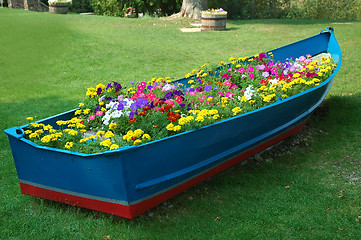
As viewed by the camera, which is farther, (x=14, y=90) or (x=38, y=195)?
(x=14, y=90)

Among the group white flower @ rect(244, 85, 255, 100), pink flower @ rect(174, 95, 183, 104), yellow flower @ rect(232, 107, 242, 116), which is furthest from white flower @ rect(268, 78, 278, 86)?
pink flower @ rect(174, 95, 183, 104)

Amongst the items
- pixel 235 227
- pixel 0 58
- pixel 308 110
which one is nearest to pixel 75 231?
pixel 235 227

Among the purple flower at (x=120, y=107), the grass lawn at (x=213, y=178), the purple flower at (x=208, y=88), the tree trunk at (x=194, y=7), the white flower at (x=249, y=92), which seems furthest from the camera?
the tree trunk at (x=194, y=7)

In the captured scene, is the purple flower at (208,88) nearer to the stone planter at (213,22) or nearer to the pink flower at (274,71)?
the pink flower at (274,71)

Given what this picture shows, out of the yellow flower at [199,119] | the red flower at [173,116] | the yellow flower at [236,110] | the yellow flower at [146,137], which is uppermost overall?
the yellow flower at [199,119]

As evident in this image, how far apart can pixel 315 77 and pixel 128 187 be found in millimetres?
3211

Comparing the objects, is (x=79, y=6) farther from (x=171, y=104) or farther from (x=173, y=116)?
(x=173, y=116)

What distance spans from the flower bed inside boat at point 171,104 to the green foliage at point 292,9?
423 inches

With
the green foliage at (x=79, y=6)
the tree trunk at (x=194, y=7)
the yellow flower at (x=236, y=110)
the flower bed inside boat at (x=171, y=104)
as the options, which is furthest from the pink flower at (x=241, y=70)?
the green foliage at (x=79, y=6)

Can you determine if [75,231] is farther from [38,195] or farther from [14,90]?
[14,90]

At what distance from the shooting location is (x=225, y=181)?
463cm

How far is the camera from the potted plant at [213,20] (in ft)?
42.5

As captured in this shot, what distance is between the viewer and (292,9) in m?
16.4

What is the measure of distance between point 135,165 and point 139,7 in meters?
14.3
